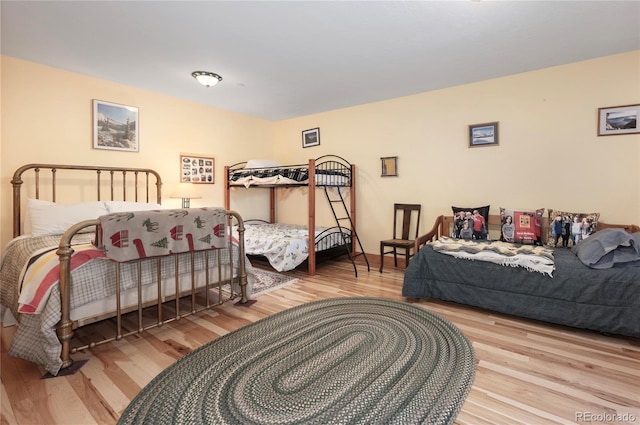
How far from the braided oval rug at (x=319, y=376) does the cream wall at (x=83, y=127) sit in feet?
9.04

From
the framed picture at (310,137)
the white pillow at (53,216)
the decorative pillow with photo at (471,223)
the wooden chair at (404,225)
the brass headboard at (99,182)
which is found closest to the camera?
the white pillow at (53,216)

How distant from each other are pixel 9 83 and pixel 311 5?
3050 millimetres

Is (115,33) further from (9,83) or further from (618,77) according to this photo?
(618,77)

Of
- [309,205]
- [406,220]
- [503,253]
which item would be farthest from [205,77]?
[503,253]

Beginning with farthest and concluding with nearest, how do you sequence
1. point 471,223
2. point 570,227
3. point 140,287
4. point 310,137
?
point 310,137
point 471,223
point 570,227
point 140,287

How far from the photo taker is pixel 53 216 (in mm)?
2826

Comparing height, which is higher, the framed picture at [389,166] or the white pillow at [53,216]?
the framed picture at [389,166]

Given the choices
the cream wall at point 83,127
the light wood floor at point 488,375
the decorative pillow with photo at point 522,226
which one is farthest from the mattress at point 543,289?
the cream wall at point 83,127

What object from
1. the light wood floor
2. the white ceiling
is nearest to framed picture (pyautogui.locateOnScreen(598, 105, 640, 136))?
the white ceiling

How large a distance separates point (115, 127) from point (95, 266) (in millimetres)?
Answer: 2389

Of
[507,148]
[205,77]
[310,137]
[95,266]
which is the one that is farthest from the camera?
[310,137]

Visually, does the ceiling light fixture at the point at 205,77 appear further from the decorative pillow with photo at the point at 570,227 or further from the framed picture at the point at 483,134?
the decorative pillow with photo at the point at 570,227

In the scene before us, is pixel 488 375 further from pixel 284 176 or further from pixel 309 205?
pixel 284 176

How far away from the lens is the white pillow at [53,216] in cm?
277
